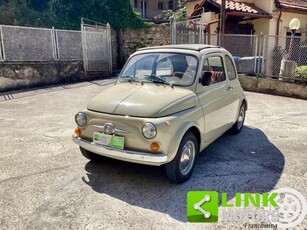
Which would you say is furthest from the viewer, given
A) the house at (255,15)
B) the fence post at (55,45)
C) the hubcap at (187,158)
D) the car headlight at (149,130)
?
the house at (255,15)

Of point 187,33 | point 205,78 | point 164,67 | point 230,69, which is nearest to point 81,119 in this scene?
point 164,67

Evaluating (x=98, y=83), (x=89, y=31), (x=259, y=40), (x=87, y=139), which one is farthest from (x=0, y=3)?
(x=87, y=139)

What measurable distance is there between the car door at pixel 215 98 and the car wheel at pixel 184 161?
0.40 metres

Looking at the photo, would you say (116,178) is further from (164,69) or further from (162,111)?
(164,69)

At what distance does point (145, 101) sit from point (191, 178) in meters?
1.25

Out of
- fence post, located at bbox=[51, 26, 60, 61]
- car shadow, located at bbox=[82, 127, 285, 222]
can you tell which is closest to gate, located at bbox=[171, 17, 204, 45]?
fence post, located at bbox=[51, 26, 60, 61]

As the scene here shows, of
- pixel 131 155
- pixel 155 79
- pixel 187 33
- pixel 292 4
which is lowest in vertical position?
pixel 131 155

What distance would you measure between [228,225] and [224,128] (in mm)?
2193

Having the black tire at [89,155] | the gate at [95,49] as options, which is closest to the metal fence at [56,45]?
the gate at [95,49]

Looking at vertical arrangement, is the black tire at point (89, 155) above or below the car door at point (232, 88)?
below

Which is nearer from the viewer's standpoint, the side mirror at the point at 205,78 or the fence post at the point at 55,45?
the side mirror at the point at 205,78

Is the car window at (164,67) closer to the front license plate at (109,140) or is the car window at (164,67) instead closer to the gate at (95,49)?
the front license plate at (109,140)

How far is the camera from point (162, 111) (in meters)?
3.33

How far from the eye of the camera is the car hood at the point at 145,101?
3.35 metres
